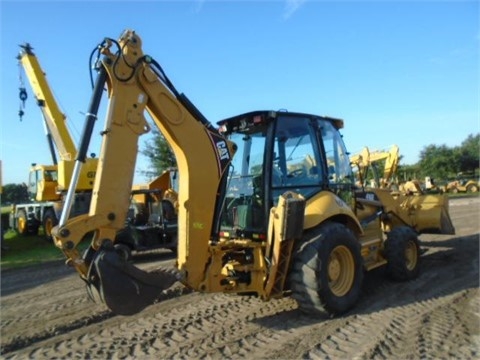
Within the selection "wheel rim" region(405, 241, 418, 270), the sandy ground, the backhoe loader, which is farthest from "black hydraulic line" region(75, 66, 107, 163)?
"wheel rim" region(405, 241, 418, 270)

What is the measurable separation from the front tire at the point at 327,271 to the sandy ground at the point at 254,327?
0.62 feet

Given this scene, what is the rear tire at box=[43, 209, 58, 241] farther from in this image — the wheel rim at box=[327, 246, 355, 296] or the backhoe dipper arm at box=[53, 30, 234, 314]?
the wheel rim at box=[327, 246, 355, 296]

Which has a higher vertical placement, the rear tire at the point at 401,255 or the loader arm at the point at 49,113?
the loader arm at the point at 49,113

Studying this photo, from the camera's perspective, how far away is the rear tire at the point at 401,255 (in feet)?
20.9

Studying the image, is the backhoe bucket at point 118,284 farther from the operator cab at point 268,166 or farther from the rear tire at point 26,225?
the rear tire at point 26,225

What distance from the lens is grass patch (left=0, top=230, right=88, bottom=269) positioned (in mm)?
11304

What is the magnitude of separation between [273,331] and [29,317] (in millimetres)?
3334

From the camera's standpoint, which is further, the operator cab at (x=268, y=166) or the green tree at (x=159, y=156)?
the green tree at (x=159, y=156)

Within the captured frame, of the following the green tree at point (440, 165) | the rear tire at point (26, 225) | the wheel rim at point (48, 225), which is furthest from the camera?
the green tree at point (440, 165)

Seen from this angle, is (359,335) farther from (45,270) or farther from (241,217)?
(45,270)

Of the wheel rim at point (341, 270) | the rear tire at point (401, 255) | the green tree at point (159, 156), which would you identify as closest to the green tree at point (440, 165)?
the green tree at point (159, 156)

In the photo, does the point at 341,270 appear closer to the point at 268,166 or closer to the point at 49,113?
the point at 268,166

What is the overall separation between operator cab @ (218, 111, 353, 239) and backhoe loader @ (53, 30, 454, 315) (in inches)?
0.5

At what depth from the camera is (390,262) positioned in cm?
639
